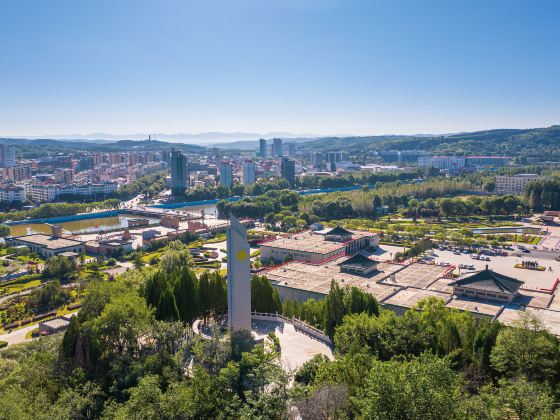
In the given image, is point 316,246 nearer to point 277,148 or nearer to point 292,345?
point 292,345

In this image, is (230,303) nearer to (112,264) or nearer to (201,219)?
(112,264)

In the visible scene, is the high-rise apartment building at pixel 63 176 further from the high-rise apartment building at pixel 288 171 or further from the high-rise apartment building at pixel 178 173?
the high-rise apartment building at pixel 288 171

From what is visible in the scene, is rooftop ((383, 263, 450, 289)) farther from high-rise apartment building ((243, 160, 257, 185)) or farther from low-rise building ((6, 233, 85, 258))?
high-rise apartment building ((243, 160, 257, 185))

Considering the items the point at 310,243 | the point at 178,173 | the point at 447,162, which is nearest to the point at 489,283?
the point at 310,243

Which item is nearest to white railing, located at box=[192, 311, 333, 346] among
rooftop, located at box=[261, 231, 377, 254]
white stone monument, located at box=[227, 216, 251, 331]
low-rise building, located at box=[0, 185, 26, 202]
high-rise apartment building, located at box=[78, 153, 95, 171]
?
white stone monument, located at box=[227, 216, 251, 331]

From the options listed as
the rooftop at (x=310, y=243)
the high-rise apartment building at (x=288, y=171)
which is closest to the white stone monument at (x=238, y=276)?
the rooftop at (x=310, y=243)

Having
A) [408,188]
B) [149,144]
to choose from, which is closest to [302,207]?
[408,188]
